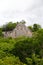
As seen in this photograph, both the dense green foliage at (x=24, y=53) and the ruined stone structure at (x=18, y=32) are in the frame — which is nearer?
the dense green foliage at (x=24, y=53)

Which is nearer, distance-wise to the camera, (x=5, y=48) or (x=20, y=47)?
(x=20, y=47)

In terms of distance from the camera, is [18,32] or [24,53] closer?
[24,53]

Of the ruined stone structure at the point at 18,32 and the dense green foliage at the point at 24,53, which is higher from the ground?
the ruined stone structure at the point at 18,32

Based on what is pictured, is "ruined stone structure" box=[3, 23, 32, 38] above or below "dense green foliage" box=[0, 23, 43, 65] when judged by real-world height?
above

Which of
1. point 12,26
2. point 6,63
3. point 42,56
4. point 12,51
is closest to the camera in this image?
point 6,63

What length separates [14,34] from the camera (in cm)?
7156

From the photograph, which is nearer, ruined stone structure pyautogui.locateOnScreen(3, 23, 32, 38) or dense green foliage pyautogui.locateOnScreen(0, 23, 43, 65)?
dense green foliage pyautogui.locateOnScreen(0, 23, 43, 65)

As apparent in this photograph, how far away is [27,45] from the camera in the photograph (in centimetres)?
5053

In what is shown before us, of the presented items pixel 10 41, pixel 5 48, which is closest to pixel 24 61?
pixel 5 48

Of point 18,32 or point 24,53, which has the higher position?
point 18,32

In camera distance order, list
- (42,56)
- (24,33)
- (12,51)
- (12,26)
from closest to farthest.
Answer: (42,56)
(12,51)
(24,33)
(12,26)

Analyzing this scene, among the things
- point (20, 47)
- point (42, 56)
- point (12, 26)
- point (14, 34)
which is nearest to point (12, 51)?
point (20, 47)

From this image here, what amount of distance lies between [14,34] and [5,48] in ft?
56.0

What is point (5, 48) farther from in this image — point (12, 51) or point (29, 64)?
point (29, 64)
